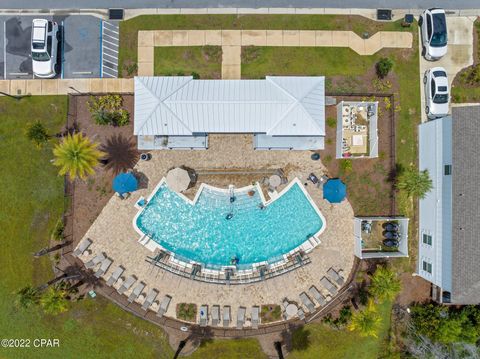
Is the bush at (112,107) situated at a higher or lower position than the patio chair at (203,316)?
higher

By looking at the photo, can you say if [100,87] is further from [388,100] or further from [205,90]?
[388,100]

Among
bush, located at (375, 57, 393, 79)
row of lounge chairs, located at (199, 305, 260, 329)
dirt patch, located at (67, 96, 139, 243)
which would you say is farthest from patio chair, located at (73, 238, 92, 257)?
bush, located at (375, 57, 393, 79)

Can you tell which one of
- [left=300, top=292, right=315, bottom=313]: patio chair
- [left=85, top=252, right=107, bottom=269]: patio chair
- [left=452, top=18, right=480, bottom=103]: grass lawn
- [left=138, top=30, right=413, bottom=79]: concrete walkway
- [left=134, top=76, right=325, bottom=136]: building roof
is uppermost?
[left=138, top=30, right=413, bottom=79]: concrete walkway

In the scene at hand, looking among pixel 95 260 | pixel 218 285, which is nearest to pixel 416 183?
pixel 218 285

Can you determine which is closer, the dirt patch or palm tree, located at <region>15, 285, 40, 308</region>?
palm tree, located at <region>15, 285, 40, 308</region>

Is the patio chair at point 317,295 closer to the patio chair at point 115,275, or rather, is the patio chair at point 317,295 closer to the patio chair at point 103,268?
the patio chair at point 115,275

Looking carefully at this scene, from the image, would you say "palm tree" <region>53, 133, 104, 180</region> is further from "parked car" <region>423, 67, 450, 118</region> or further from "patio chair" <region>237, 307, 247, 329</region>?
"parked car" <region>423, 67, 450, 118</region>

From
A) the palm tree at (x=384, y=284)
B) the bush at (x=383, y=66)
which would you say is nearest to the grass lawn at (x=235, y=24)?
the bush at (x=383, y=66)

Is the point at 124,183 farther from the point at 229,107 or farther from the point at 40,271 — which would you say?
the point at 40,271
